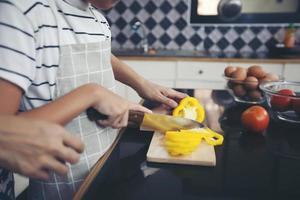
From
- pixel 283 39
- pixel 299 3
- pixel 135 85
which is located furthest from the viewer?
pixel 283 39

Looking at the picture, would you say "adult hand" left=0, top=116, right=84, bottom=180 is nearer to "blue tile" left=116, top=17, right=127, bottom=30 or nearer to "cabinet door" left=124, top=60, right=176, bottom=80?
"cabinet door" left=124, top=60, right=176, bottom=80

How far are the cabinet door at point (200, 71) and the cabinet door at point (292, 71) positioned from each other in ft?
1.44

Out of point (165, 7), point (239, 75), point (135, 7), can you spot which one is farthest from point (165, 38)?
point (239, 75)

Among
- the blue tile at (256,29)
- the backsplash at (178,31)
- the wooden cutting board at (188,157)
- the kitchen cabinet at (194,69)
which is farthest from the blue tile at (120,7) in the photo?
the wooden cutting board at (188,157)

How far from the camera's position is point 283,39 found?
2.46 m

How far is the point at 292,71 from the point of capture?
6.82 ft

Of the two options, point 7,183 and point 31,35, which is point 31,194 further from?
point 31,35

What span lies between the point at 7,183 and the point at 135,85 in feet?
1.53

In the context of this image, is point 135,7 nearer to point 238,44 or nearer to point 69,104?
point 238,44

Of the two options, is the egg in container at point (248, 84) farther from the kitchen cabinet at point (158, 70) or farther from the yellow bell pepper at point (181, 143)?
the kitchen cabinet at point (158, 70)

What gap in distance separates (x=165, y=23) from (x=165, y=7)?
131 mm

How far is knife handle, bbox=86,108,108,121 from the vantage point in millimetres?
569

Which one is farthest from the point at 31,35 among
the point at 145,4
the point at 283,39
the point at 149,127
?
the point at 283,39

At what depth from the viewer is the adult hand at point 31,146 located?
1.21ft
